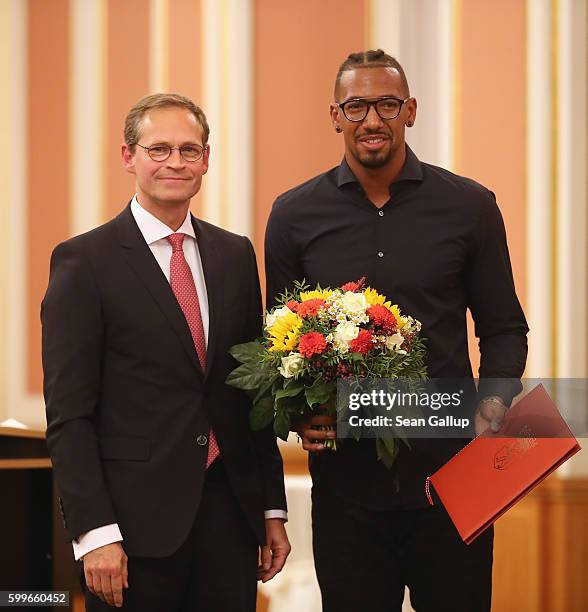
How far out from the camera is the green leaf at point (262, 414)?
212 centimetres

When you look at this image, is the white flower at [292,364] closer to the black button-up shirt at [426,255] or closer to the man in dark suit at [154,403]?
the man in dark suit at [154,403]

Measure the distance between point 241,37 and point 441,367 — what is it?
7.56 feet

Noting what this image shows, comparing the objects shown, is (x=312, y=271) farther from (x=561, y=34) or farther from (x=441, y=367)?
(x=561, y=34)

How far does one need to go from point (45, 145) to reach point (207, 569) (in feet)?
8.79

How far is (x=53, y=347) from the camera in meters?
2.03

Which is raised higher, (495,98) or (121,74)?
(121,74)

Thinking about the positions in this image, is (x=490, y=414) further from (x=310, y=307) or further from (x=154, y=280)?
(x=154, y=280)

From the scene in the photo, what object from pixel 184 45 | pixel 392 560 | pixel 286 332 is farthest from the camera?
pixel 184 45

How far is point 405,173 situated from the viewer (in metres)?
2.43

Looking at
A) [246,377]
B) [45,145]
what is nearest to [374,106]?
[246,377]

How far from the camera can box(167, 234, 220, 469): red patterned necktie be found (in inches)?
83.3

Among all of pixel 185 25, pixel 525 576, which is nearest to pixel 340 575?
pixel 525 576

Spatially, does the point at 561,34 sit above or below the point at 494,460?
above

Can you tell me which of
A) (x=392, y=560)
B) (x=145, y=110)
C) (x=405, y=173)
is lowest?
(x=392, y=560)
